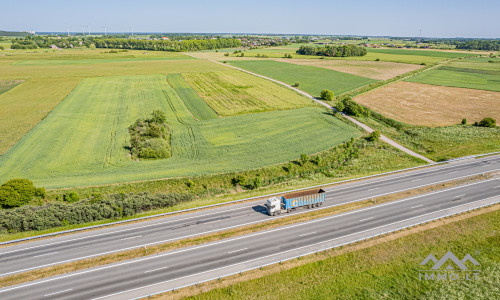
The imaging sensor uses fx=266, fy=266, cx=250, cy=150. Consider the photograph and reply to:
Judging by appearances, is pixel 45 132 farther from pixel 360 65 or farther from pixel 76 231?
pixel 360 65

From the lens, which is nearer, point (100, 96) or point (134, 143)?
point (134, 143)

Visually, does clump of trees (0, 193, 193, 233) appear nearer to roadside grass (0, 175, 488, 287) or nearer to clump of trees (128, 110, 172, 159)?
roadside grass (0, 175, 488, 287)

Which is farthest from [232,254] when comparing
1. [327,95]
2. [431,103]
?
[431,103]

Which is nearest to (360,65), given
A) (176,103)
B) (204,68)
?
(204,68)

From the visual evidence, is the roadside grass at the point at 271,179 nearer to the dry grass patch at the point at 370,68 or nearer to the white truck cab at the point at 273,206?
the white truck cab at the point at 273,206

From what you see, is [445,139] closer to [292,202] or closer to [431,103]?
[431,103]

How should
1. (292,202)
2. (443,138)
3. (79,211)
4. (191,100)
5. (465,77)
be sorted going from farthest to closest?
(465,77) → (191,100) → (443,138) → (292,202) → (79,211)
